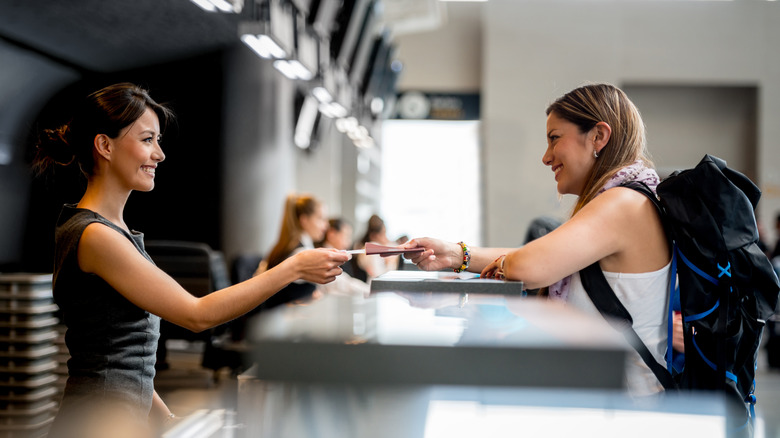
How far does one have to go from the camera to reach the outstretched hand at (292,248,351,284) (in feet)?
4.29

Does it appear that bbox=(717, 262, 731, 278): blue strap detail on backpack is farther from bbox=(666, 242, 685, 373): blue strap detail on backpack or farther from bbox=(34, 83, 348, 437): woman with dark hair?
bbox=(34, 83, 348, 437): woman with dark hair

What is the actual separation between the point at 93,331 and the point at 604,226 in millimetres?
1076

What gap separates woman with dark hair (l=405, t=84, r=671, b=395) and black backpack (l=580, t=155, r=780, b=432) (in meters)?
0.03

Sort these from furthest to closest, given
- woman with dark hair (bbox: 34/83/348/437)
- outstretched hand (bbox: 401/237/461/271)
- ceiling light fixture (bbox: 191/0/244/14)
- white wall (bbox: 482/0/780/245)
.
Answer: white wall (bbox: 482/0/780/245)
ceiling light fixture (bbox: 191/0/244/14)
outstretched hand (bbox: 401/237/461/271)
woman with dark hair (bbox: 34/83/348/437)

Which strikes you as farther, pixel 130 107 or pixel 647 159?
pixel 647 159

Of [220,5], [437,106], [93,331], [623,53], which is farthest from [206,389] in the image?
[623,53]

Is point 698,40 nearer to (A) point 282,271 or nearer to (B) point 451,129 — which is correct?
(B) point 451,129

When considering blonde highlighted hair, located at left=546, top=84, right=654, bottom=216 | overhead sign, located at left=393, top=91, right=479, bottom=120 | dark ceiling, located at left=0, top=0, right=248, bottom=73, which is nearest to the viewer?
blonde highlighted hair, located at left=546, top=84, right=654, bottom=216

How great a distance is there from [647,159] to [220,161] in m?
5.22

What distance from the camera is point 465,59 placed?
36.5 ft

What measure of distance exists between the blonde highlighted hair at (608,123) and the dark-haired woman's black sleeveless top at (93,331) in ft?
3.43

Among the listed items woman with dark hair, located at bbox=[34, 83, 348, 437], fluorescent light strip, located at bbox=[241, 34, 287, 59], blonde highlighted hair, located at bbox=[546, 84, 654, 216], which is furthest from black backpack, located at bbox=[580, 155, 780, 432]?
fluorescent light strip, located at bbox=[241, 34, 287, 59]

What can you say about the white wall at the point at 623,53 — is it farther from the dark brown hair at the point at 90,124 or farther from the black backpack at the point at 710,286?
the dark brown hair at the point at 90,124

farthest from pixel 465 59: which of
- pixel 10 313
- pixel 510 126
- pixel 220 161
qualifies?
pixel 10 313
